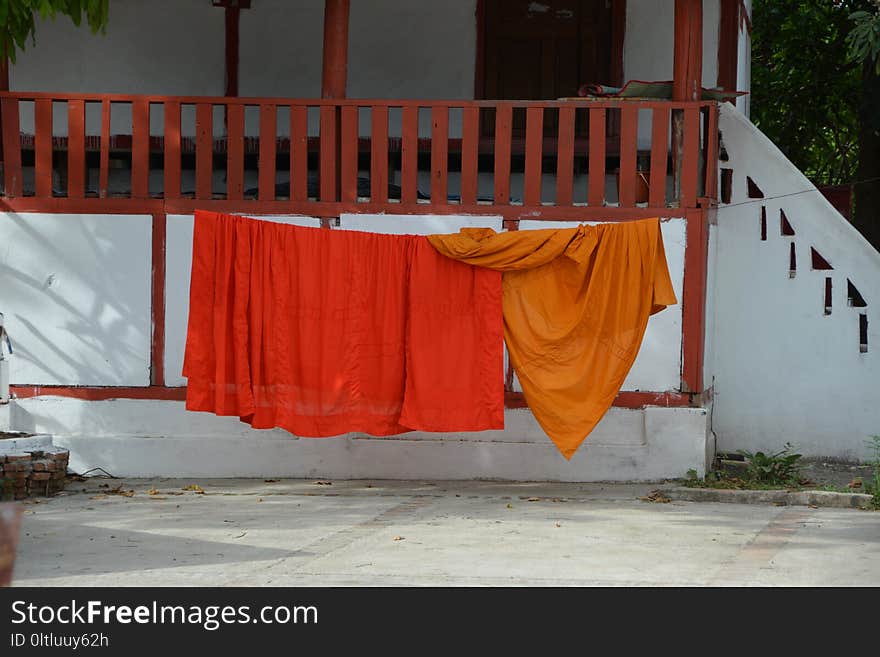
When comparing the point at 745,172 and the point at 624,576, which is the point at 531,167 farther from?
the point at 624,576

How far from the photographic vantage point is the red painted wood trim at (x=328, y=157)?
980 cm

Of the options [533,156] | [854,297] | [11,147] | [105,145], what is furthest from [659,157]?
[11,147]

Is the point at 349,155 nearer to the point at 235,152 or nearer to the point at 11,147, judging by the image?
the point at 235,152

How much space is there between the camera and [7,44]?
29.6 feet

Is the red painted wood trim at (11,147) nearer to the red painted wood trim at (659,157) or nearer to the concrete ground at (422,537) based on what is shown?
the concrete ground at (422,537)

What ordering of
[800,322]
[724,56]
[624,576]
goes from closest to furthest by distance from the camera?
1. [624,576]
2. [800,322]
3. [724,56]

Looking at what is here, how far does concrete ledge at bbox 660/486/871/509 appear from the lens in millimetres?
8789

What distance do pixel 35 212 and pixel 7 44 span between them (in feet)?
4.62

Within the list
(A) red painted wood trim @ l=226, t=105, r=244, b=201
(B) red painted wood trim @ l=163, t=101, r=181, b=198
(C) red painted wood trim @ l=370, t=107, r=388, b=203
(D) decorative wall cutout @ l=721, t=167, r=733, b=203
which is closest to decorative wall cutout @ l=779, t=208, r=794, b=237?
(D) decorative wall cutout @ l=721, t=167, r=733, b=203

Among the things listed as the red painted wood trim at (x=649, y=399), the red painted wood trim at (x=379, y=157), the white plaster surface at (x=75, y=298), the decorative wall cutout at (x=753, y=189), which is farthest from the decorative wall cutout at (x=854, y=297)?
the white plaster surface at (x=75, y=298)

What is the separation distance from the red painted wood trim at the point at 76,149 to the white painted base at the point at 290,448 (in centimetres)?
169

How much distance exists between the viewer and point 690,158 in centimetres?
961

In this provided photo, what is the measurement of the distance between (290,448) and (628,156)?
3532 millimetres

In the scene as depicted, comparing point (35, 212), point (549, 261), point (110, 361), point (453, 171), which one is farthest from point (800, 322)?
point (35, 212)
